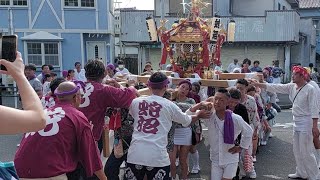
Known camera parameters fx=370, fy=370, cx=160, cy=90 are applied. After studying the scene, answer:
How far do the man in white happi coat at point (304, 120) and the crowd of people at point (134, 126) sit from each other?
1cm

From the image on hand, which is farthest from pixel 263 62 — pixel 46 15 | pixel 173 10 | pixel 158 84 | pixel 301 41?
pixel 158 84

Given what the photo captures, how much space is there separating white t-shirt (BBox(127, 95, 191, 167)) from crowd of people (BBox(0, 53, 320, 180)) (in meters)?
0.01

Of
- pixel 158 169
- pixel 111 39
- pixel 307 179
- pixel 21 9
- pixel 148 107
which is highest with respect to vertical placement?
pixel 21 9

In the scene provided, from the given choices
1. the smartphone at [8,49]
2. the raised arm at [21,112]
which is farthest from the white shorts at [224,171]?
the smartphone at [8,49]

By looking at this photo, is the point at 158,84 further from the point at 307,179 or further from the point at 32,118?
the point at 307,179

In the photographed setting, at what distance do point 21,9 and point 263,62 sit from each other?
14977 millimetres

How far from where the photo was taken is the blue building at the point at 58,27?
1984cm

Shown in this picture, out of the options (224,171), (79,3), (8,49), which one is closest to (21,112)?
(8,49)

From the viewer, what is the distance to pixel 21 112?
176 cm

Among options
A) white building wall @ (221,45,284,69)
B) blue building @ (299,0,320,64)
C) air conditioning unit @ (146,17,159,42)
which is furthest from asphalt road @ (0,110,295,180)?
blue building @ (299,0,320,64)

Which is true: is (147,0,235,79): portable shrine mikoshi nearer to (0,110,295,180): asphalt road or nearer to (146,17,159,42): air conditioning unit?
(146,17,159,42): air conditioning unit

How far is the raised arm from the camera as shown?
68.1 inches

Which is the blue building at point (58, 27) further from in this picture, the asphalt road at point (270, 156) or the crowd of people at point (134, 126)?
the crowd of people at point (134, 126)

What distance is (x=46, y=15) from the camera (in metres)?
20.0
